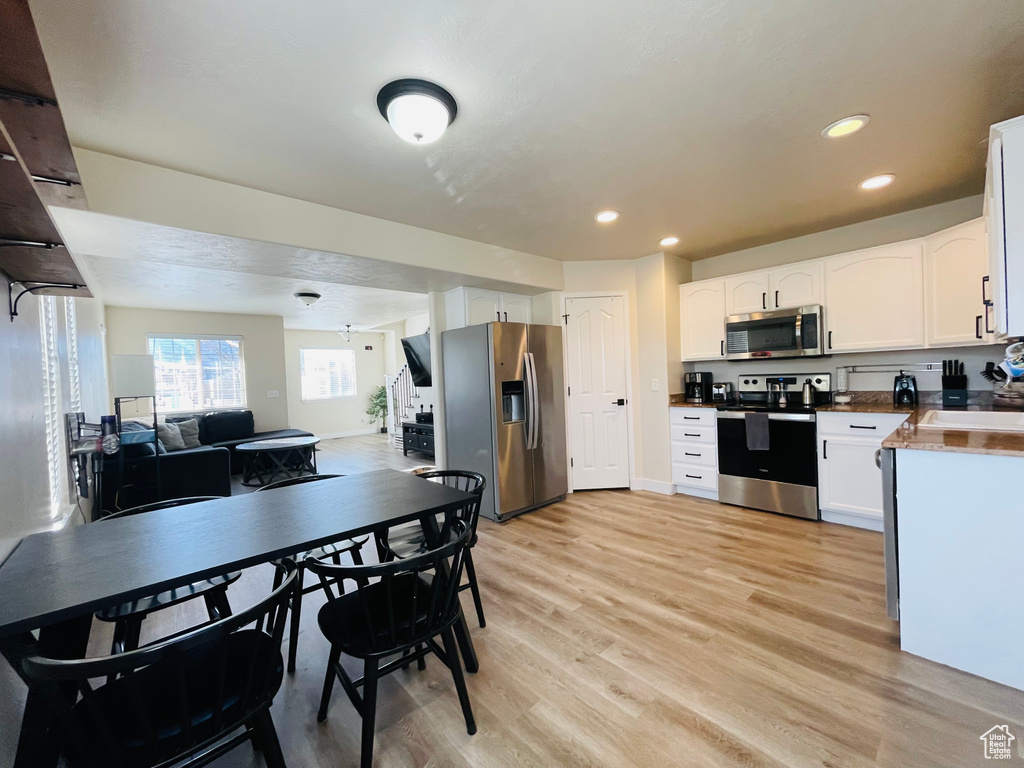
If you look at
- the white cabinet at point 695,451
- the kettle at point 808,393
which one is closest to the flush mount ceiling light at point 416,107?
the white cabinet at point 695,451

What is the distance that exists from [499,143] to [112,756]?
2442 mm

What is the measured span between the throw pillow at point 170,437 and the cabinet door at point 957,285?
7.53 metres

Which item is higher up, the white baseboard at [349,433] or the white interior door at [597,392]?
the white interior door at [597,392]

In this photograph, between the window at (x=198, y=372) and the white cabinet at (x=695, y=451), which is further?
the window at (x=198, y=372)

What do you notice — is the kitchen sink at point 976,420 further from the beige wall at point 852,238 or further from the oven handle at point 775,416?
the beige wall at point 852,238

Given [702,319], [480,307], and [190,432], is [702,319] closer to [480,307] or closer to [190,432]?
[480,307]

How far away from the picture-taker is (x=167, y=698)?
1.10 meters

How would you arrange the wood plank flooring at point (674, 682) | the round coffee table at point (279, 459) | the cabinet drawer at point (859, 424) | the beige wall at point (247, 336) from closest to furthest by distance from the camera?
1. the wood plank flooring at point (674, 682)
2. the cabinet drawer at point (859, 424)
3. the round coffee table at point (279, 459)
4. the beige wall at point (247, 336)

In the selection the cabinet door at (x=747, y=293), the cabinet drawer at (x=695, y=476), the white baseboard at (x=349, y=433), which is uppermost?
the cabinet door at (x=747, y=293)

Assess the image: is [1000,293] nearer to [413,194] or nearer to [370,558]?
[413,194]

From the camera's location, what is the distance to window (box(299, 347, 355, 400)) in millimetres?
9164

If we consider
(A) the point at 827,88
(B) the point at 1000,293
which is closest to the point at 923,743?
(B) the point at 1000,293

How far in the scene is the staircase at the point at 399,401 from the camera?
796 cm

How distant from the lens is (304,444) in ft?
17.9
